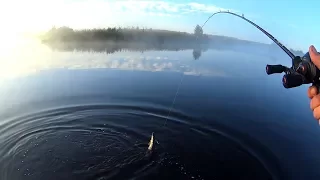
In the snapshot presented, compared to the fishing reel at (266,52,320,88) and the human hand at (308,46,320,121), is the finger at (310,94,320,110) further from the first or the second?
the fishing reel at (266,52,320,88)

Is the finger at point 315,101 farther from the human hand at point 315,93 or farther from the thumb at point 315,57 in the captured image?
the thumb at point 315,57

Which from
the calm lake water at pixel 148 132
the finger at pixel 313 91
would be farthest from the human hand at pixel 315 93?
the calm lake water at pixel 148 132

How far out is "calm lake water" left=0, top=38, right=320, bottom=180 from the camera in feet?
33.0

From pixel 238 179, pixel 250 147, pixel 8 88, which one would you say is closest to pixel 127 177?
pixel 238 179

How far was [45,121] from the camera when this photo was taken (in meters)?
13.8

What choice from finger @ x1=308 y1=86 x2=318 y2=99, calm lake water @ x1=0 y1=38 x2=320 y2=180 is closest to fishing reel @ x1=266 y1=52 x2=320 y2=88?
finger @ x1=308 y1=86 x2=318 y2=99

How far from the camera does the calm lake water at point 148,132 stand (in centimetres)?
1006

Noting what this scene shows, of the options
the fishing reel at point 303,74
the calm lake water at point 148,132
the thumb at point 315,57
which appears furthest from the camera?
the calm lake water at point 148,132

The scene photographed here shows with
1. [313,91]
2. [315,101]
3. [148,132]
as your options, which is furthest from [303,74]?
[148,132]

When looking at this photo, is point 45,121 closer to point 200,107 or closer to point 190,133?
point 190,133

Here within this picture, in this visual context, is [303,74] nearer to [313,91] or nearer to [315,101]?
[313,91]

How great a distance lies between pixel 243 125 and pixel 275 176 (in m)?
4.79

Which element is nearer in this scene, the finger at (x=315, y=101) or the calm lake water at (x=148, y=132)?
the finger at (x=315, y=101)

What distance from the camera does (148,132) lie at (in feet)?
42.6
